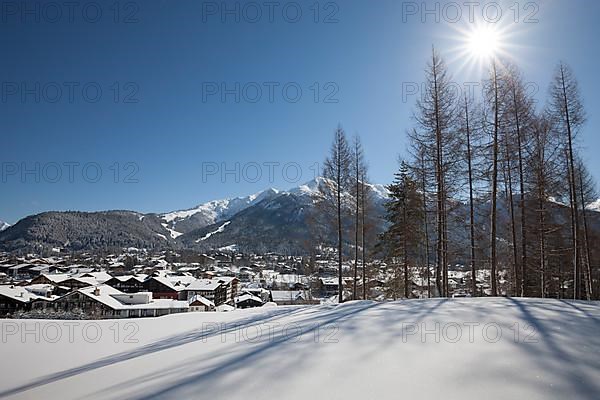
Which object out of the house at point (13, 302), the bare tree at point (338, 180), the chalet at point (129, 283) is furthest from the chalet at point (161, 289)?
the bare tree at point (338, 180)

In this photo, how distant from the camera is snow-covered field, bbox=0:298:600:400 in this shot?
10.6ft

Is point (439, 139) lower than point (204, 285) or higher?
higher

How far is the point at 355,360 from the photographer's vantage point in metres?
3.98

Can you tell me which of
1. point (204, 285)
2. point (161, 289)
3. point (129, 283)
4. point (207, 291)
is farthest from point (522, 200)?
point (129, 283)

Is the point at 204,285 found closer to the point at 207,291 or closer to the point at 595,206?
the point at 207,291

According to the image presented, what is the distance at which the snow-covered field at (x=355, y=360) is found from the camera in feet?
10.6

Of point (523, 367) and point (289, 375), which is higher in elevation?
point (523, 367)

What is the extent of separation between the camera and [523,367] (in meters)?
3.40

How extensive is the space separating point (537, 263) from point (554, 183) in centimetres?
593

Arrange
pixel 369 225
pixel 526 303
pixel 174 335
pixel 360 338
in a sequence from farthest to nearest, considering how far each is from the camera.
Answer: pixel 369 225, pixel 174 335, pixel 526 303, pixel 360 338

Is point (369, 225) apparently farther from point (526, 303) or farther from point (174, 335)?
point (174, 335)

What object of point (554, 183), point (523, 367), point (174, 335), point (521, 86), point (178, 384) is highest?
point (521, 86)

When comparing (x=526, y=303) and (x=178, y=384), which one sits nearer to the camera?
(x=178, y=384)

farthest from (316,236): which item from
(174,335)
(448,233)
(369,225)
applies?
(174,335)
